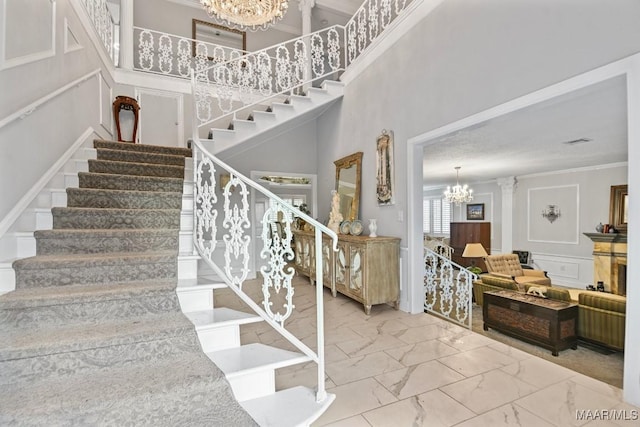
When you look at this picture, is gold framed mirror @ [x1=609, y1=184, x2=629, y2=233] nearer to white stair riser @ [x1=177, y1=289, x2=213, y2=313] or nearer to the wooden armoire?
the wooden armoire

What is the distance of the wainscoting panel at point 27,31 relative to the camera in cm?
189

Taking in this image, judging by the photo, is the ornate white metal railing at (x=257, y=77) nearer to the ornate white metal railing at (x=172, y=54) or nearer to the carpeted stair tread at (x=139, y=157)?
the ornate white metal railing at (x=172, y=54)

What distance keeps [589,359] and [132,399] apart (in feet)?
13.9

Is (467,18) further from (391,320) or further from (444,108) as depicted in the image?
(391,320)

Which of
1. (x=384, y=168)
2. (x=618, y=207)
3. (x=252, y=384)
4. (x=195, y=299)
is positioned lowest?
(x=252, y=384)

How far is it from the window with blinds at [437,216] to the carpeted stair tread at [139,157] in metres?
9.11

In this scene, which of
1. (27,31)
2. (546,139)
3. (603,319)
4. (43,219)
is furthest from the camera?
(546,139)

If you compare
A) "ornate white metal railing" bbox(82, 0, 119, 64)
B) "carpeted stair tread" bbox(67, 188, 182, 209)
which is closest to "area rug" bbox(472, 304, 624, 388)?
"carpeted stair tread" bbox(67, 188, 182, 209)

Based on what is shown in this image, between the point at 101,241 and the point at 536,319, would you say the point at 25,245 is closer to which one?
the point at 101,241

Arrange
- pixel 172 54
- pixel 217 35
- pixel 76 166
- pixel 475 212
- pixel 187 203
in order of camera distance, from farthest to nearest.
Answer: pixel 475 212 → pixel 217 35 → pixel 172 54 → pixel 76 166 → pixel 187 203

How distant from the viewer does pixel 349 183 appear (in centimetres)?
476

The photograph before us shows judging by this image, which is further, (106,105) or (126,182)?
(106,105)

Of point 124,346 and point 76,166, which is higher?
point 76,166

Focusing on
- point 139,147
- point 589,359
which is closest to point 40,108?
point 139,147
